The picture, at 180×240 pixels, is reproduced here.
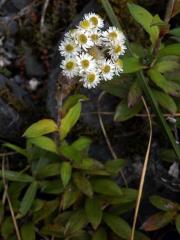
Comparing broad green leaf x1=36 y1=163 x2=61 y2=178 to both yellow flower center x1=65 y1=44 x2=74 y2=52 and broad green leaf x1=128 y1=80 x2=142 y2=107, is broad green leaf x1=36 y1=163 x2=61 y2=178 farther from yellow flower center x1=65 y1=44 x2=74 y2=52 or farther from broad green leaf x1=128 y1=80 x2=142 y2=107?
yellow flower center x1=65 y1=44 x2=74 y2=52

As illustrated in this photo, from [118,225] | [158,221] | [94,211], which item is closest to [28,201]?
[94,211]

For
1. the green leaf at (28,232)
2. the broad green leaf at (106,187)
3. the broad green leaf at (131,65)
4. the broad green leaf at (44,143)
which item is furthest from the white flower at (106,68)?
the green leaf at (28,232)

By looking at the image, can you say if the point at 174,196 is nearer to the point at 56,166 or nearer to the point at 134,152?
the point at 134,152

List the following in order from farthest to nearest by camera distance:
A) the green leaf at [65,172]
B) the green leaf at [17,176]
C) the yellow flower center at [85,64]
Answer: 1. the green leaf at [17,176]
2. the green leaf at [65,172]
3. the yellow flower center at [85,64]

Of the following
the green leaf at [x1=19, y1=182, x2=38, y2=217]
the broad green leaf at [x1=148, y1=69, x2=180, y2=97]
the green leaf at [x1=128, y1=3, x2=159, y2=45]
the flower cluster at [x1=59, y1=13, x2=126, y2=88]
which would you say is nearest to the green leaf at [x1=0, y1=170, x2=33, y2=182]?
the green leaf at [x1=19, y1=182, x2=38, y2=217]

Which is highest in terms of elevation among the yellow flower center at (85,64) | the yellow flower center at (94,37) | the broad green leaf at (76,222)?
the yellow flower center at (94,37)

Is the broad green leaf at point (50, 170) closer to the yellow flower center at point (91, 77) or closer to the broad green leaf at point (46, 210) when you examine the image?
the broad green leaf at point (46, 210)

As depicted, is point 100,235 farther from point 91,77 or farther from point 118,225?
point 91,77
